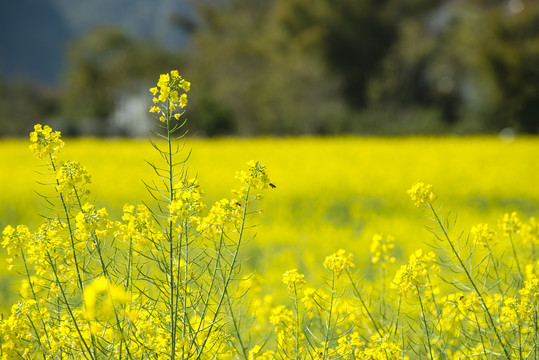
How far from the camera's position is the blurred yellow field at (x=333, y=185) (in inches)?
302

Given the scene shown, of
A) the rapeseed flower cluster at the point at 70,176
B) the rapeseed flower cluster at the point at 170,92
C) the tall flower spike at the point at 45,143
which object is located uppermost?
the rapeseed flower cluster at the point at 170,92

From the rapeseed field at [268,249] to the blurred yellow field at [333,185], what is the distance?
0.16ft

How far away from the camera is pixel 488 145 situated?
50.2ft

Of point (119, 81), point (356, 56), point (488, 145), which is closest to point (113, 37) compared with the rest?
point (119, 81)

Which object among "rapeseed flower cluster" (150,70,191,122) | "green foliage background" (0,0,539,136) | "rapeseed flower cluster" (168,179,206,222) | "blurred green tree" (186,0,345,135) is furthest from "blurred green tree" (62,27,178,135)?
"rapeseed flower cluster" (168,179,206,222)

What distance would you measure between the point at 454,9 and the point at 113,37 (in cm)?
3141

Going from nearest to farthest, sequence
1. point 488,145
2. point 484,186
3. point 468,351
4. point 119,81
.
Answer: point 468,351, point 484,186, point 488,145, point 119,81

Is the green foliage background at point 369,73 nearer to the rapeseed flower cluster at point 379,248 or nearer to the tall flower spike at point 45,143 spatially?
the rapeseed flower cluster at point 379,248

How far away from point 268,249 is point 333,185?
4253 mm

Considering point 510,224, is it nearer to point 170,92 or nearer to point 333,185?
point 170,92

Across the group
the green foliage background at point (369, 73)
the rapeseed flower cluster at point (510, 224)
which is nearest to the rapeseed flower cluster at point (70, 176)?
the rapeseed flower cluster at point (510, 224)

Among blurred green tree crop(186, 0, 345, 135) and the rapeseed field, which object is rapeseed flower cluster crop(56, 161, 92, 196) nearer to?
the rapeseed field

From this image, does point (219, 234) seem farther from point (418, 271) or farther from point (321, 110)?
point (321, 110)

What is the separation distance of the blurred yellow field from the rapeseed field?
0.05m
